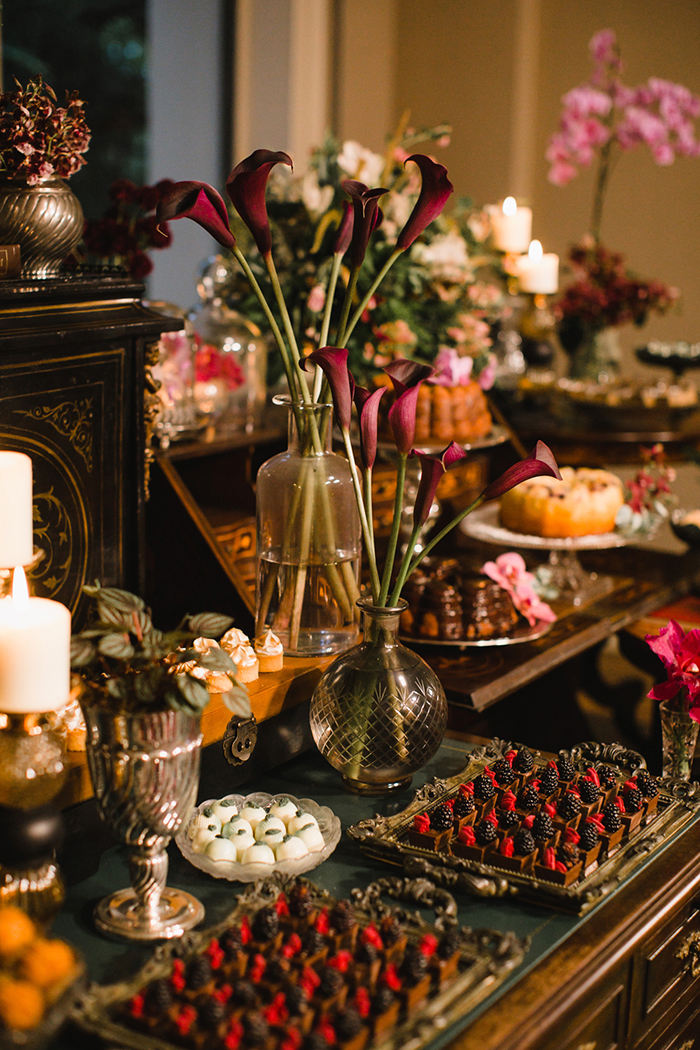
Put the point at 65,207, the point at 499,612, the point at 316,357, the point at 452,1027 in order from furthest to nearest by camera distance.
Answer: the point at 499,612, the point at 65,207, the point at 316,357, the point at 452,1027

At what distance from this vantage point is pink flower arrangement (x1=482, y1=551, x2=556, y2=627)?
6.12ft

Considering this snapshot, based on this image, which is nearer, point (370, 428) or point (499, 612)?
point (370, 428)

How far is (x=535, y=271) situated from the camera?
9.99ft

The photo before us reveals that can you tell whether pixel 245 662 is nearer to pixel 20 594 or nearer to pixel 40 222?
pixel 20 594

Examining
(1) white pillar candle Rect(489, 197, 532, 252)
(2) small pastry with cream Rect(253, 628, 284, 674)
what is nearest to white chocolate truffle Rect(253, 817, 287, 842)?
(2) small pastry with cream Rect(253, 628, 284, 674)

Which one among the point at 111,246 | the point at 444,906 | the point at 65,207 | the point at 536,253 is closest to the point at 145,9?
the point at 536,253

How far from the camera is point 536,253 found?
3.01m

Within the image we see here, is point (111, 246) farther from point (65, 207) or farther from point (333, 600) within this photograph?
point (333, 600)

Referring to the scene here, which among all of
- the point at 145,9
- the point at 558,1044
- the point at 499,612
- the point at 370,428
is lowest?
the point at 558,1044

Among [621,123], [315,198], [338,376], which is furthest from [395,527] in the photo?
[621,123]

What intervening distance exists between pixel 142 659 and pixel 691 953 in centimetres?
70

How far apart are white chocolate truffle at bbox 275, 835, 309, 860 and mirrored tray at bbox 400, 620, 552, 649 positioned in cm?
62

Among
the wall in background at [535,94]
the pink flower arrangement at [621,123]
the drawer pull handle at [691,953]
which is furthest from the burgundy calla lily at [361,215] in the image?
the wall in background at [535,94]

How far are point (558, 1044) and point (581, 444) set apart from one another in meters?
1.98
